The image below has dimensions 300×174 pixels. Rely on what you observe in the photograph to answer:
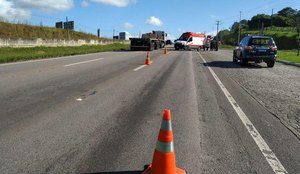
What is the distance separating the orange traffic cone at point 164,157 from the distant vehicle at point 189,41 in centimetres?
5331

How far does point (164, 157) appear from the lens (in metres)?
4.52

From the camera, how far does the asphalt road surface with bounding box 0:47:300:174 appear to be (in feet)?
16.8

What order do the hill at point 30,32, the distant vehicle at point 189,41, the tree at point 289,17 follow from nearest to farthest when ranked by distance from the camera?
the hill at point 30,32 → the distant vehicle at point 189,41 → the tree at point 289,17

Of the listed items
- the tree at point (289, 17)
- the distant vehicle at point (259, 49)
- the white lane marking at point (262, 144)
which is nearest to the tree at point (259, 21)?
the tree at point (289, 17)

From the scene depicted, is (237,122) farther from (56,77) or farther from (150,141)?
(56,77)

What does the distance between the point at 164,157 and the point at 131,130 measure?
231cm

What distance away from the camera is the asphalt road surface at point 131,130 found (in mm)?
5117

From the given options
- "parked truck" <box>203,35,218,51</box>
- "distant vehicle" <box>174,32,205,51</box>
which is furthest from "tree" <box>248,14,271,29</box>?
"distant vehicle" <box>174,32,205,51</box>

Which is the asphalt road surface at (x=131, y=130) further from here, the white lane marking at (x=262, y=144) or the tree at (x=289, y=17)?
the tree at (x=289, y=17)

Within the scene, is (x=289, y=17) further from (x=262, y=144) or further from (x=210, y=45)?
(x=262, y=144)

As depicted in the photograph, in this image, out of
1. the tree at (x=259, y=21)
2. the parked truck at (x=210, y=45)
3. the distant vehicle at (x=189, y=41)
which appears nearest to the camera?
the distant vehicle at (x=189, y=41)

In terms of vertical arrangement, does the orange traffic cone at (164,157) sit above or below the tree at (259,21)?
below

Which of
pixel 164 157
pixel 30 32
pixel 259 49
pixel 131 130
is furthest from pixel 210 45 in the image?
pixel 164 157

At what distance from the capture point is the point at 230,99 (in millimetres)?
10594
